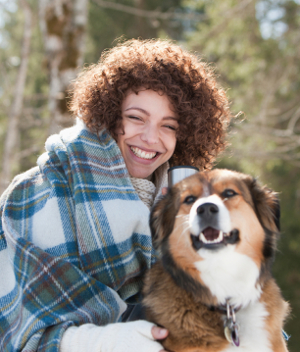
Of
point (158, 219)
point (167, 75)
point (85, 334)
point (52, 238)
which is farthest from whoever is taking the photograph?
point (167, 75)

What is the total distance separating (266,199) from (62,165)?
1096mm

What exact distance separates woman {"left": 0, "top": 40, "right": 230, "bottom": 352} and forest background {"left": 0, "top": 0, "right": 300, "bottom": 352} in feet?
5.19

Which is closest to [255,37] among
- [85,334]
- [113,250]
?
[113,250]

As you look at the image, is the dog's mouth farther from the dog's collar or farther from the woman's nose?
the woman's nose

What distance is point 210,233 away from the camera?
59.6 inches

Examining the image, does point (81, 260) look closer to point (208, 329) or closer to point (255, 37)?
point (208, 329)

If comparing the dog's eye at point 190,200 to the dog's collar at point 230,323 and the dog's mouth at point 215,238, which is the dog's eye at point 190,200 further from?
the dog's collar at point 230,323

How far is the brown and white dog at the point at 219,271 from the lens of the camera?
148 centimetres

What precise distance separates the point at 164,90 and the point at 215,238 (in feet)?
3.29

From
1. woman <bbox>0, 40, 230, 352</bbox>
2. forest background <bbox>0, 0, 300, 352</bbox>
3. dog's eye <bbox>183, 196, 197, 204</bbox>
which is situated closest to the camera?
woman <bbox>0, 40, 230, 352</bbox>

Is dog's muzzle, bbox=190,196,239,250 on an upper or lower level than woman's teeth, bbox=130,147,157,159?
lower

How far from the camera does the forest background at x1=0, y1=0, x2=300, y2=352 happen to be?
12.2ft

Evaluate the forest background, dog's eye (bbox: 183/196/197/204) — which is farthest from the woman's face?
the forest background

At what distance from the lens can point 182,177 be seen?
6.13 ft
